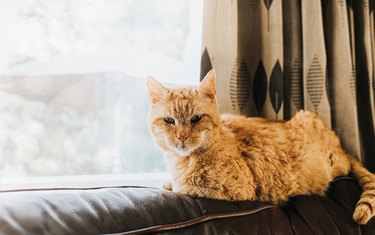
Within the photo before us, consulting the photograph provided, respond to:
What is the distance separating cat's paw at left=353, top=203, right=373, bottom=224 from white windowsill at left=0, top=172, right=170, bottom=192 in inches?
30.1

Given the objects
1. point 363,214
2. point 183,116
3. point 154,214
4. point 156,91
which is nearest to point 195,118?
point 183,116

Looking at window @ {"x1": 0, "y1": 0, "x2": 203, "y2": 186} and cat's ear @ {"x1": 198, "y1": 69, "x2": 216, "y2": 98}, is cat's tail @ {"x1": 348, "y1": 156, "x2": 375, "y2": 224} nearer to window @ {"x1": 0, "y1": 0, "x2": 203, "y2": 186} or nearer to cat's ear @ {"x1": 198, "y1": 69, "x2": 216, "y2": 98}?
cat's ear @ {"x1": 198, "y1": 69, "x2": 216, "y2": 98}

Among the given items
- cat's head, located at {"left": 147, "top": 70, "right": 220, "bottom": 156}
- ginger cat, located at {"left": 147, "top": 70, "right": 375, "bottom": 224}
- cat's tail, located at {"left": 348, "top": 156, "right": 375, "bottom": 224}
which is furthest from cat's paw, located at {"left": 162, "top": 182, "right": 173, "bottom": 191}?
cat's tail, located at {"left": 348, "top": 156, "right": 375, "bottom": 224}

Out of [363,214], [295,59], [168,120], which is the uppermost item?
[295,59]

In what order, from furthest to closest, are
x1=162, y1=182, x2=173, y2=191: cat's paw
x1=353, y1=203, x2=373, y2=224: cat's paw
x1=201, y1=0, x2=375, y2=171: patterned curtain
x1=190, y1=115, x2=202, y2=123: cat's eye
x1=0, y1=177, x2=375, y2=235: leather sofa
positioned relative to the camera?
1. x1=201, y1=0, x2=375, y2=171: patterned curtain
2. x1=162, y1=182, x2=173, y2=191: cat's paw
3. x1=190, y1=115, x2=202, y2=123: cat's eye
4. x1=353, y1=203, x2=373, y2=224: cat's paw
5. x1=0, y1=177, x2=375, y2=235: leather sofa

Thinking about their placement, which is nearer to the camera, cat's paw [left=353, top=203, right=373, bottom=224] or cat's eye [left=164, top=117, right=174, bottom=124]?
cat's paw [left=353, top=203, right=373, bottom=224]

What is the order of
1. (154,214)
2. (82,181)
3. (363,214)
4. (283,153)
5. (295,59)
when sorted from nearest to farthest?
(154,214), (363,214), (283,153), (82,181), (295,59)

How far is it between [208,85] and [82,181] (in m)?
0.65

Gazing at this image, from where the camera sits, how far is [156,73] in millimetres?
1521

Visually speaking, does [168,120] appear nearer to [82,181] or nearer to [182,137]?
→ [182,137]

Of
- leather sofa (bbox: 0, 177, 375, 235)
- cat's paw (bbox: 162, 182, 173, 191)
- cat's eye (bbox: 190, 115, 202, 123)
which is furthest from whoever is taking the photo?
cat's paw (bbox: 162, 182, 173, 191)

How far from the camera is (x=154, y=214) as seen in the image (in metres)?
0.83

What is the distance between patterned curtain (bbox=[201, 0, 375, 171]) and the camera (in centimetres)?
144

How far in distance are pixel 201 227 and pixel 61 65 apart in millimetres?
894
